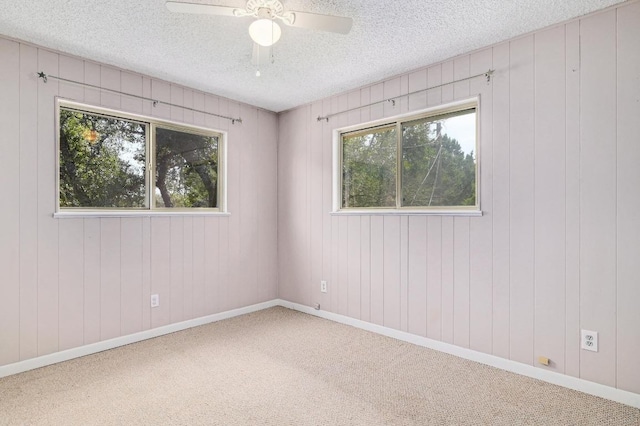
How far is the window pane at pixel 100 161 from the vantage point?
2914mm

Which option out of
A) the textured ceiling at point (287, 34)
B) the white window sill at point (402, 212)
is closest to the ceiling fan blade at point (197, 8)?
the textured ceiling at point (287, 34)

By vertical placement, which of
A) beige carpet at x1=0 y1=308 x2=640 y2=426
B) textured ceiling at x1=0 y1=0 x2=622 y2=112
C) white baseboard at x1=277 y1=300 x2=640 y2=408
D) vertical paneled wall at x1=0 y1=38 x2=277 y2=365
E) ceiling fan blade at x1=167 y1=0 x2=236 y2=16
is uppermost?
textured ceiling at x1=0 y1=0 x2=622 y2=112

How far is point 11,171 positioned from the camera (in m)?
2.58

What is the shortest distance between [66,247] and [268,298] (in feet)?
7.24

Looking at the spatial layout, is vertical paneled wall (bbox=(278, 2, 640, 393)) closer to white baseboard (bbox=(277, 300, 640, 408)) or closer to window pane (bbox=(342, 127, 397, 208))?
white baseboard (bbox=(277, 300, 640, 408))

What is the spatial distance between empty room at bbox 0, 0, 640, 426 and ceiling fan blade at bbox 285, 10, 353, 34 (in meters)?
0.01

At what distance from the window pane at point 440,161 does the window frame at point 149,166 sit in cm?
194

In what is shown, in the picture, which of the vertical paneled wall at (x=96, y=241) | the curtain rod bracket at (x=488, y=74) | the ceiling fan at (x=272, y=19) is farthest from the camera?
the curtain rod bracket at (x=488, y=74)

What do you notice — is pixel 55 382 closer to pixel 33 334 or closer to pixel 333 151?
pixel 33 334

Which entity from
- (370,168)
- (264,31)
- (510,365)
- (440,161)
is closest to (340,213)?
(370,168)

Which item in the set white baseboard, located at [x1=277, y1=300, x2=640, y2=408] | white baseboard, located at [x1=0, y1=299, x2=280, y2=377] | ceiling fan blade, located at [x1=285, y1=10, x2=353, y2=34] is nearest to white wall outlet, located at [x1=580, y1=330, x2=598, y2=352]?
white baseboard, located at [x1=277, y1=300, x2=640, y2=408]

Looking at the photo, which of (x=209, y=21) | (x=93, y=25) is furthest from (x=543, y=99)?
(x=93, y=25)

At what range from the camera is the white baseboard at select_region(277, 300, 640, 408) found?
220 cm

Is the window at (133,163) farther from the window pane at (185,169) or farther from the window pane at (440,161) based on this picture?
the window pane at (440,161)
